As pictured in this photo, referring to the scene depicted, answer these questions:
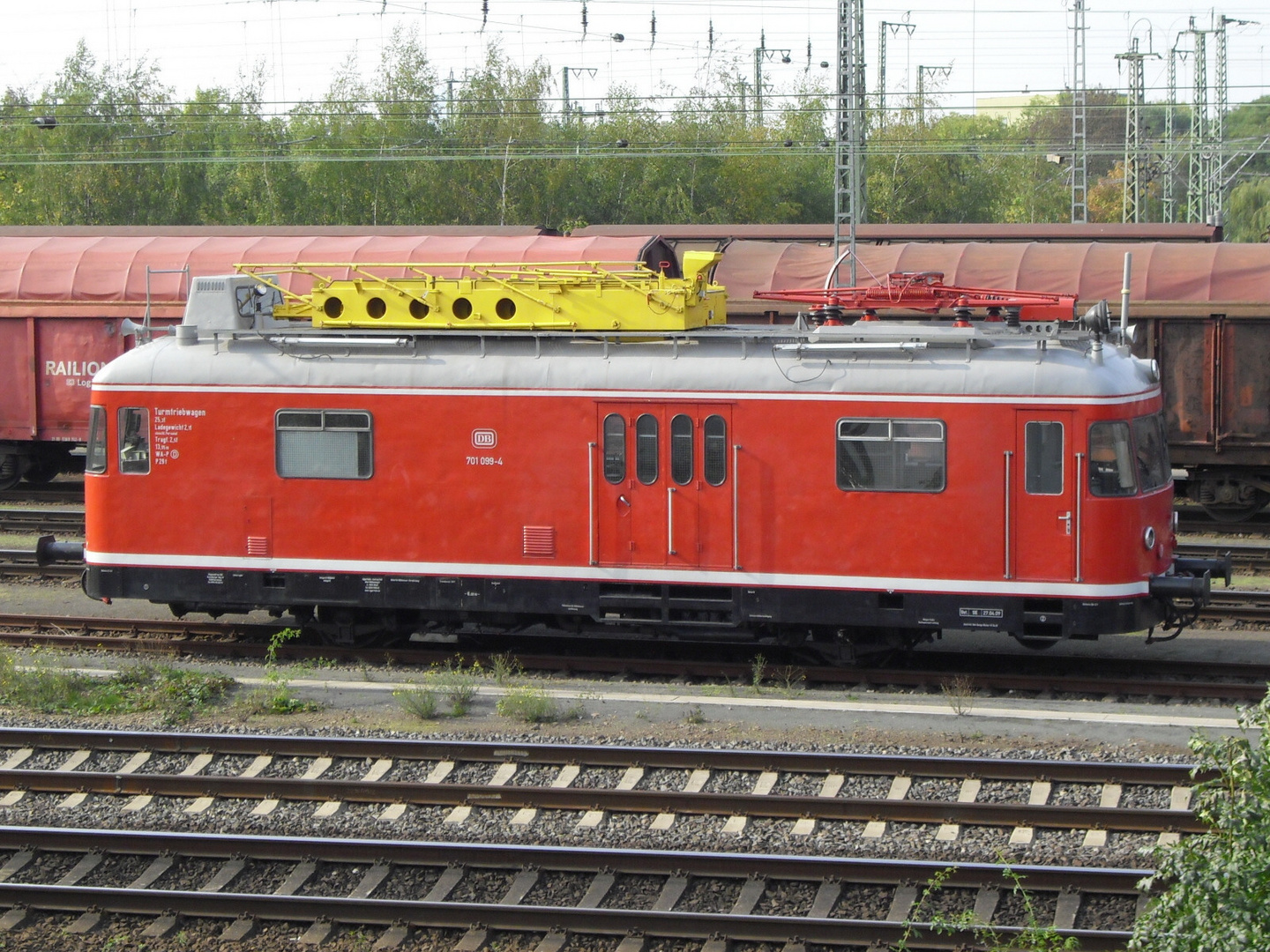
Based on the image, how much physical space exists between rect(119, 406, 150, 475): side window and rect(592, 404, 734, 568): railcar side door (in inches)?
172

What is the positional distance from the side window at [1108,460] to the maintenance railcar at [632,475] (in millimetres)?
19

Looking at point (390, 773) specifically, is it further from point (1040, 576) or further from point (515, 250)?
point (515, 250)

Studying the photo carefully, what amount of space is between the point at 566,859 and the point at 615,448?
450cm

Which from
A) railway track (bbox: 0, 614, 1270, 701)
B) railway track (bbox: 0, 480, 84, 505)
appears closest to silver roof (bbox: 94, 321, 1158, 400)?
railway track (bbox: 0, 614, 1270, 701)

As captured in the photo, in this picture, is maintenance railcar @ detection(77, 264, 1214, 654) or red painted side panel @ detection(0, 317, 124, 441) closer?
maintenance railcar @ detection(77, 264, 1214, 654)

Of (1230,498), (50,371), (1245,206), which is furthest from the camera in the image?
(1245,206)

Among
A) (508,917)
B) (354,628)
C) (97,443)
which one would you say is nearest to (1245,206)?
(354,628)

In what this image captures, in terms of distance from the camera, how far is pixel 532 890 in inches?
330

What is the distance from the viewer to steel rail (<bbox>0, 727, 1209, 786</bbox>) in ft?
31.5

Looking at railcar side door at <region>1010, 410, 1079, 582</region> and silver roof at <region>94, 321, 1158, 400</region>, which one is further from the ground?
silver roof at <region>94, 321, 1158, 400</region>

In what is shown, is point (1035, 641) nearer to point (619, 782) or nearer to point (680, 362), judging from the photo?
point (680, 362)

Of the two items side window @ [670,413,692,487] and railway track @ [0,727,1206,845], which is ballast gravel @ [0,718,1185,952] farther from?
side window @ [670,413,692,487]

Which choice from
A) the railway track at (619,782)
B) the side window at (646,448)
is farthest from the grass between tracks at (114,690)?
the side window at (646,448)

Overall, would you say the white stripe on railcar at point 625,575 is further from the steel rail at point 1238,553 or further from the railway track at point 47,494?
the railway track at point 47,494
